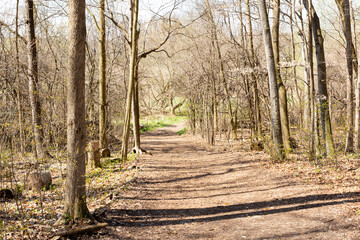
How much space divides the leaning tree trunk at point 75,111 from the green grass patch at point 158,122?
2422 centimetres

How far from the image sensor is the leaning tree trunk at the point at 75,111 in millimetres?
5203

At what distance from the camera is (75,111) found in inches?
205

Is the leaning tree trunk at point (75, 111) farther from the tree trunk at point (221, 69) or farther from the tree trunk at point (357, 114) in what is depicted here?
the tree trunk at point (221, 69)

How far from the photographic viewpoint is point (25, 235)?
185 inches

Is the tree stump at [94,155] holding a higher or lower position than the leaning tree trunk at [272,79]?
lower

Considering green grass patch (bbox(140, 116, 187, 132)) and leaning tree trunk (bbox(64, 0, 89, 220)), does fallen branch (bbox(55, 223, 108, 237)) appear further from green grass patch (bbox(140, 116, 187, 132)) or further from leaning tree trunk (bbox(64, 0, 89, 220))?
green grass patch (bbox(140, 116, 187, 132))

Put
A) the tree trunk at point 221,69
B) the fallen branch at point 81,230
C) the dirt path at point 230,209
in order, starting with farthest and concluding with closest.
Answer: the tree trunk at point 221,69 → the dirt path at point 230,209 → the fallen branch at point 81,230

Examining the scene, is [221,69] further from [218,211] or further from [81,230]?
[81,230]

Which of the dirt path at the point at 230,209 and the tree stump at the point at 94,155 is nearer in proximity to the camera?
the dirt path at the point at 230,209

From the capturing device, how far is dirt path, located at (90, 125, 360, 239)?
512cm

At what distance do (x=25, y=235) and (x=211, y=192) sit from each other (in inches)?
186

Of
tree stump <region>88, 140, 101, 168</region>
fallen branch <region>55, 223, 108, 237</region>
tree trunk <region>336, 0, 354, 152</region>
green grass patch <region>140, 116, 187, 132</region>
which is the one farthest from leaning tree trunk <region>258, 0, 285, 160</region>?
green grass patch <region>140, 116, 187, 132</region>

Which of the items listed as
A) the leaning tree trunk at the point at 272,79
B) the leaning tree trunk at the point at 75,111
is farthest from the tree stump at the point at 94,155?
the leaning tree trunk at the point at 272,79

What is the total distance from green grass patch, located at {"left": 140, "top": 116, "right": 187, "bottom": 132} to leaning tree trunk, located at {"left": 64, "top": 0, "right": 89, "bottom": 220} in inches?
954
